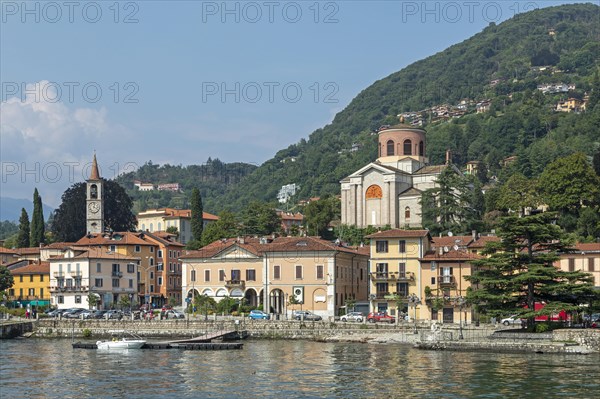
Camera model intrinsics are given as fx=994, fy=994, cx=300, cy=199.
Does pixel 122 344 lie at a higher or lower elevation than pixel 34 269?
lower

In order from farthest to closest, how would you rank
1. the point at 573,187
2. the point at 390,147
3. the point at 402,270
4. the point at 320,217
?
the point at 390,147, the point at 320,217, the point at 573,187, the point at 402,270

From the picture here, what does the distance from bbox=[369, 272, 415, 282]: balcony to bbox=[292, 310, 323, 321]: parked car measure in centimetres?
611

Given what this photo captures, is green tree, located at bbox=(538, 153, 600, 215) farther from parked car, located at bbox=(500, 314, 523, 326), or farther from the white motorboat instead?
the white motorboat

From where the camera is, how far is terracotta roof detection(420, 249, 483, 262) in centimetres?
7975

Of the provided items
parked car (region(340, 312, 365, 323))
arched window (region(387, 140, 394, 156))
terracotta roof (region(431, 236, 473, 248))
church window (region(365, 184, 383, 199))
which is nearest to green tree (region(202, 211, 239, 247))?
church window (region(365, 184, 383, 199))

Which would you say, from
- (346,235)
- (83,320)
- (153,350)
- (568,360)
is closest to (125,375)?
(153,350)

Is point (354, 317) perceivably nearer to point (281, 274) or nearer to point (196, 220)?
point (281, 274)

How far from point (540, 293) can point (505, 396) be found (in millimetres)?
22854

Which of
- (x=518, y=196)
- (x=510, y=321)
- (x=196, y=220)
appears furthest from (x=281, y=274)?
(x=196, y=220)

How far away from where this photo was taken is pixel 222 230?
4604 inches

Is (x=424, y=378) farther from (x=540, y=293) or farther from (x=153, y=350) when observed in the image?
(x=153, y=350)

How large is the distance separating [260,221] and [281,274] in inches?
1375

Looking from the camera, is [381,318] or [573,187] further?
[573,187]

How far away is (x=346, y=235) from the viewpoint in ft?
381
